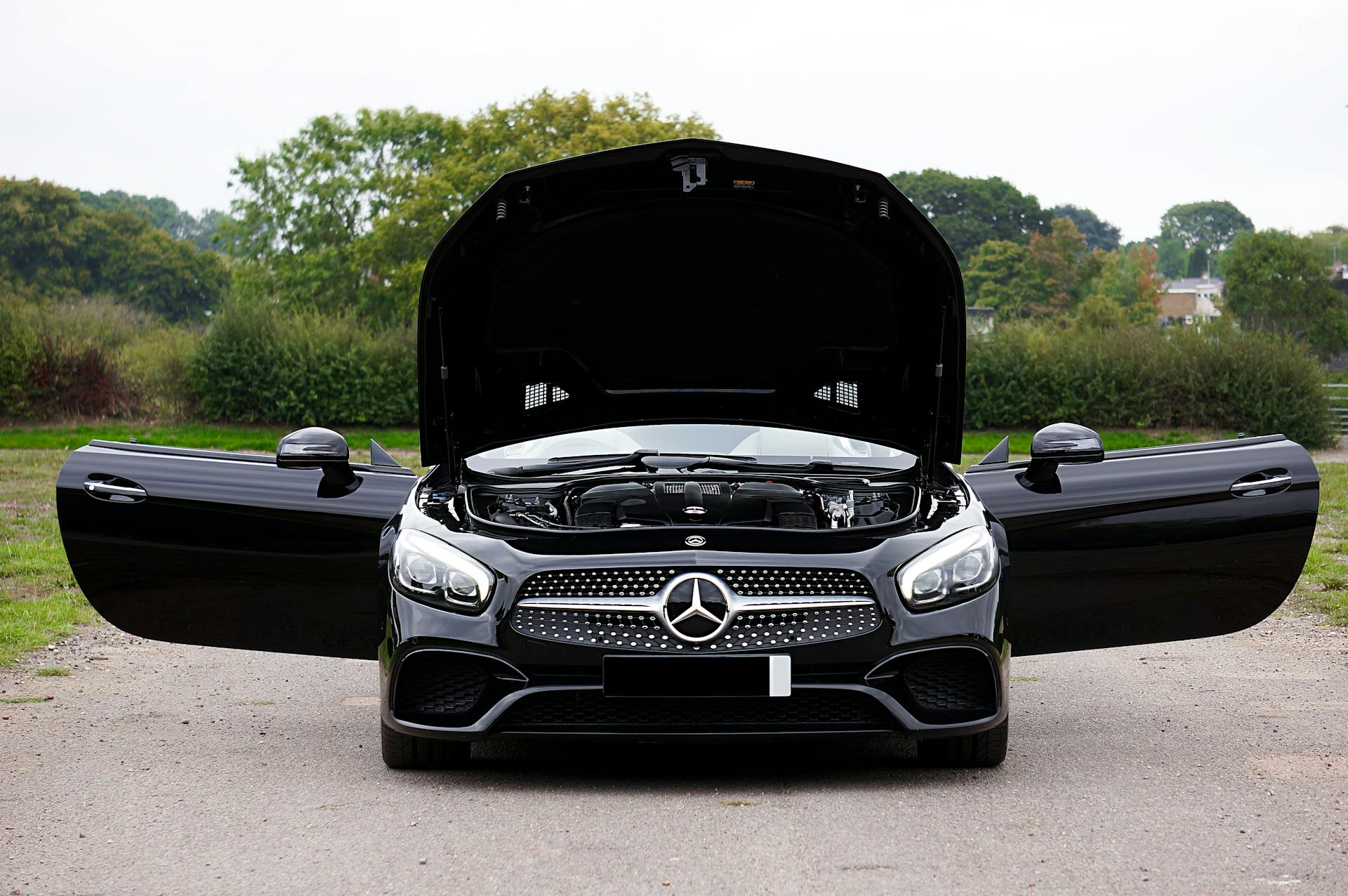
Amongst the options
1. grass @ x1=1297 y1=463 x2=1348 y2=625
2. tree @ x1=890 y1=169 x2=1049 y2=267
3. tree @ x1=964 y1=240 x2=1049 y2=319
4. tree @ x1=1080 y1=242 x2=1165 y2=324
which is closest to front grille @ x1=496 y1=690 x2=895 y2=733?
grass @ x1=1297 y1=463 x2=1348 y2=625

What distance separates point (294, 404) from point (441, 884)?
108 feet

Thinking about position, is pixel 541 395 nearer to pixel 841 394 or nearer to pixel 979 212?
pixel 841 394

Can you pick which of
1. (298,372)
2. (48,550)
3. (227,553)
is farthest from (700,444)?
(298,372)

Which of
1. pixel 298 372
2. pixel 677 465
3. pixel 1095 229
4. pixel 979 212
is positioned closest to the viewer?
pixel 677 465

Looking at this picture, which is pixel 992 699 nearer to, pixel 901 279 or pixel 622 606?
pixel 622 606

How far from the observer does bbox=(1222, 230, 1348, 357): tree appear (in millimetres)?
74750

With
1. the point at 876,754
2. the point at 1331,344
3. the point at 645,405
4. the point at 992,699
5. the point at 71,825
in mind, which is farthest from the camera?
the point at 1331,344

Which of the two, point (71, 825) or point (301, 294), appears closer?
point (71, 825)

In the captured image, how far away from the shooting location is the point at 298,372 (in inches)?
1391

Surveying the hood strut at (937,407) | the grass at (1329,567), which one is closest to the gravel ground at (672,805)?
the hood strut at (937,407)

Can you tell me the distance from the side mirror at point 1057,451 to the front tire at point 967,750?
3.75ft

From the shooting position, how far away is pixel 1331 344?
73.8 meters

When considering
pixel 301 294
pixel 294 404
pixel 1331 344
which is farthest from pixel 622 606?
pixel 1331 344

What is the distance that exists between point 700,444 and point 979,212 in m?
102
